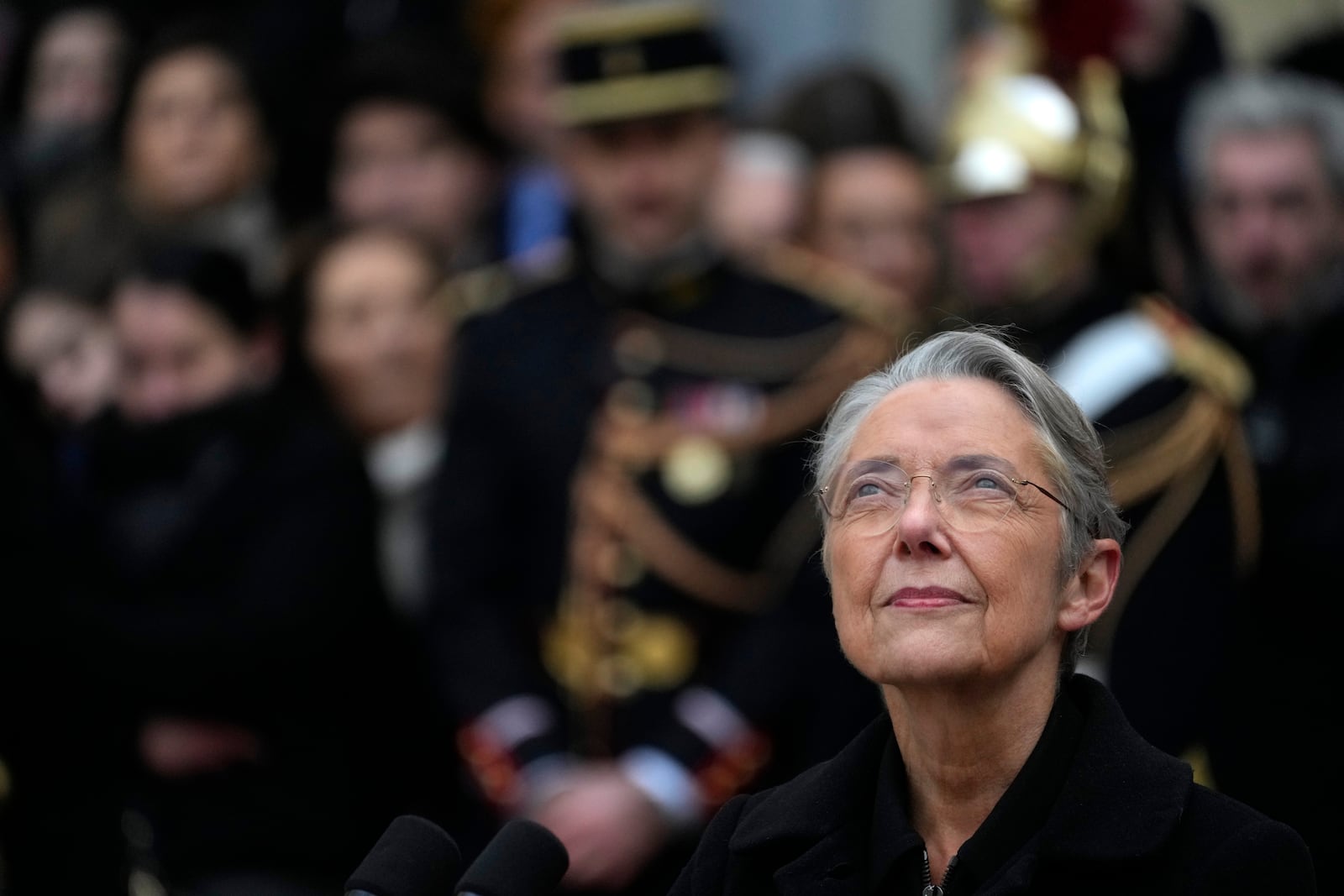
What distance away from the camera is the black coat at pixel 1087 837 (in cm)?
276

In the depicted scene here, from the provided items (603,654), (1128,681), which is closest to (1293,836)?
(1128,681)

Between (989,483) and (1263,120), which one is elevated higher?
(989,483)

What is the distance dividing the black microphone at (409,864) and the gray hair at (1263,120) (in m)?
3.05

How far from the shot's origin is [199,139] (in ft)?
23.9

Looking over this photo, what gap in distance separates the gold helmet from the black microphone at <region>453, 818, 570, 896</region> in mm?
2476

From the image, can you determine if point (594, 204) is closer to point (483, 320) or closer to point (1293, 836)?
point (483, 320)

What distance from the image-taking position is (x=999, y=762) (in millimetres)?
2959

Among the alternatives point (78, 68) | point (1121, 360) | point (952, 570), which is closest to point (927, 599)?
point (952, 570)

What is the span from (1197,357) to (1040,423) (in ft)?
6.24

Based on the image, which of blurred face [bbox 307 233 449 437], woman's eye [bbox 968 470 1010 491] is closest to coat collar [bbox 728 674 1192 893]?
woman's eye [bbox 968 470 1010 491]

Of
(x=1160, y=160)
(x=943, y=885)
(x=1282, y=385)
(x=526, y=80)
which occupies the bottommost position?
(x=526, y=80)

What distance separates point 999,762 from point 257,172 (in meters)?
4.77

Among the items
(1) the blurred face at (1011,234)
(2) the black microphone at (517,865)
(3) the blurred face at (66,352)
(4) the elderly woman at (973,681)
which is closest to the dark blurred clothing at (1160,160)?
(1) the blurred face at (1011,234)

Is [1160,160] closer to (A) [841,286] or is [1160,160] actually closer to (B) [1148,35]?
(B) [1148,35]
